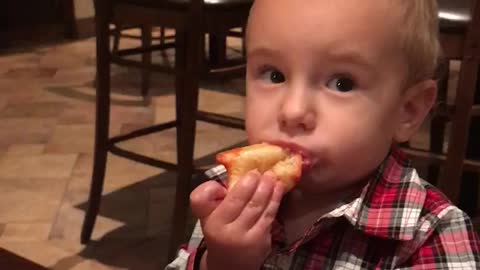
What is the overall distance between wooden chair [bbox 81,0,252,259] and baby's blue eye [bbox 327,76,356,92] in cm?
78

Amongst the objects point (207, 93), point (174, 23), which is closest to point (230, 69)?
point (174, 23)

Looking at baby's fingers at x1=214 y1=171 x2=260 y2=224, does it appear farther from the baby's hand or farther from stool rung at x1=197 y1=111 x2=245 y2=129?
stool rung at x1=197 y1=111 x2=245 y2=129

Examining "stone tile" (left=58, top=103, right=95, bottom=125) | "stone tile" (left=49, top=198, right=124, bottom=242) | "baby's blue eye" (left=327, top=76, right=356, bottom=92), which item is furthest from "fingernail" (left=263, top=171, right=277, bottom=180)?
"stone tile" (left=58, top=103, right=95, bottom=125)

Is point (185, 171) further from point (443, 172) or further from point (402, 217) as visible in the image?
point (402, 217)

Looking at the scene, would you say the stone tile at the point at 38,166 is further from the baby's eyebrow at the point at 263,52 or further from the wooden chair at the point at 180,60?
the baby's eyebrow at the point at 263,52

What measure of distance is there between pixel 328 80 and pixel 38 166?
1.81 m

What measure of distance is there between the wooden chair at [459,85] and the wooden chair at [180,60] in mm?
Answer: 468

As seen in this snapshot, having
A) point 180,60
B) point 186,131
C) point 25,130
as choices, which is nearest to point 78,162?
point 25,130

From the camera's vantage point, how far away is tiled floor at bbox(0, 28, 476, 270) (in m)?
1.81

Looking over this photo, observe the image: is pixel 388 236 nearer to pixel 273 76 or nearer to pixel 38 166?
pixel 273 76

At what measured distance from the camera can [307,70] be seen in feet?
2.33

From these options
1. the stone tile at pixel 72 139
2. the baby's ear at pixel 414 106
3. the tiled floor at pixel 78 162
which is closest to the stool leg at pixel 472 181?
the tiled floor at pixel 78 162

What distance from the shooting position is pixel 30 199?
209cm

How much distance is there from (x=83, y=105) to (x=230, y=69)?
5.47 ft
